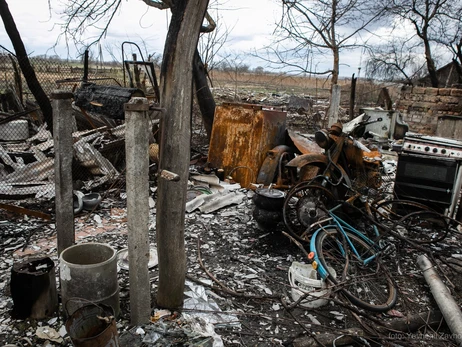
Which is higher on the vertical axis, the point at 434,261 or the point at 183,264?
the point at 183,264

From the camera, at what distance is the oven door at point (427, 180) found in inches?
213

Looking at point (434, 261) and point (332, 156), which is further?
point (332, 156)

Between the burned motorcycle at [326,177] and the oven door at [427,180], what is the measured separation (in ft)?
1.35

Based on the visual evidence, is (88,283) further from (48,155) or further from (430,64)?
(430,64)

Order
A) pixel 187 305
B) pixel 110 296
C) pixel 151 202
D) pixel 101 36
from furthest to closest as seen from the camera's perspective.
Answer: pixel 101 36
pixel 151 202
pixel 187 305
pixel 110 296

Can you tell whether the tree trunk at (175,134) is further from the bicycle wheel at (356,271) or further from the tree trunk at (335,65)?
the tree trunk at (335,65)

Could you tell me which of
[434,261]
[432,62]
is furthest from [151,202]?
[432,62]

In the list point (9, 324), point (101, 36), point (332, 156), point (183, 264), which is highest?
point (101, 36)

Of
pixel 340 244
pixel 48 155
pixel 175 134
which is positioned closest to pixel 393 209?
pixel 340 244

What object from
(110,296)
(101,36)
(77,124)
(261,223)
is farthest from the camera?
(77,124)

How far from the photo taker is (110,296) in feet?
9.39

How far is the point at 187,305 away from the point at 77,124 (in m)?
6.03

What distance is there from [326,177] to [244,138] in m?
2.35

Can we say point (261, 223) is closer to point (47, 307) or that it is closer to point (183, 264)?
point (183, 264)
